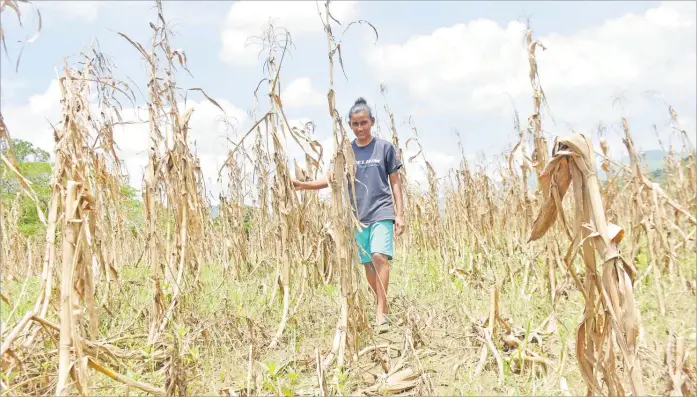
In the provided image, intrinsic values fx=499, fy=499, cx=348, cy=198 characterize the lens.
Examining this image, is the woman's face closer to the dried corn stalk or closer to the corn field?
the corn field

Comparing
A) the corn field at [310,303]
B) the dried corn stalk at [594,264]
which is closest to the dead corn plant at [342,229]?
the corn field at [310,303]

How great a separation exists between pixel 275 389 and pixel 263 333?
0.84 metres

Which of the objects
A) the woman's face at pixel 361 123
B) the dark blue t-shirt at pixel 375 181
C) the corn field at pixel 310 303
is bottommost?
the corn field at pixel 310 303

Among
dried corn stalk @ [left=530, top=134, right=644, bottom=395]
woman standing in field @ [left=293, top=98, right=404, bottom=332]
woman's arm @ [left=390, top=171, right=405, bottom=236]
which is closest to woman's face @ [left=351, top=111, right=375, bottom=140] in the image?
woman standing in field @ [left=293, top=98, right=404, bottom=332]

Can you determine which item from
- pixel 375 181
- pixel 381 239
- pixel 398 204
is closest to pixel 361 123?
pixel 375 181

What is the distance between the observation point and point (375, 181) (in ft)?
11.9

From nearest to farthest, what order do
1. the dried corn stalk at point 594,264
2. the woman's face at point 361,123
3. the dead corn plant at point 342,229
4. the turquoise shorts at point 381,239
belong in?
the dried corn stalk at point 594,264 < the dead corn plant at point 342,229 < the turquoise shorts at point 381,239 < the woman's face at point 361,123

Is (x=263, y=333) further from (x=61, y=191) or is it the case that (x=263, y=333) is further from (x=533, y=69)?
(x=533, y=69)

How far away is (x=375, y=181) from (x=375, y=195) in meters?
0.10

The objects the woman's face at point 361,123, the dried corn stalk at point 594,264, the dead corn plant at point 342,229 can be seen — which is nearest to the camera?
the dried corn stalk at point 594,264

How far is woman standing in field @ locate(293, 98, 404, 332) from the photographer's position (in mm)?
3523

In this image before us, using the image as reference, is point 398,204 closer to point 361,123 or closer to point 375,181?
point 375,181

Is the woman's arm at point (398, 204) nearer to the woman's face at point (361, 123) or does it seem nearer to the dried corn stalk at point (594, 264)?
the woman's face at point (361, 123)

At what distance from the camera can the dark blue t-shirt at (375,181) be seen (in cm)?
361
